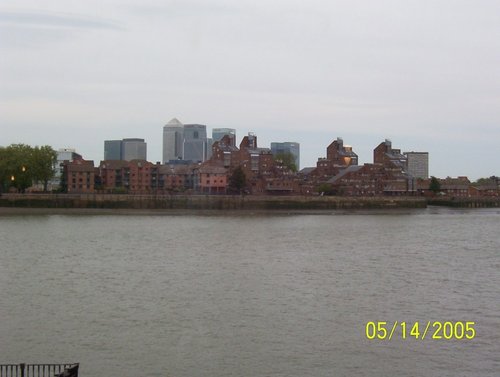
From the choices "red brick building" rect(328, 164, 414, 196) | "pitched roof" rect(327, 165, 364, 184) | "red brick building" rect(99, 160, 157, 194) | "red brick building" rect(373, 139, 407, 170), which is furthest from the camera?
"red brick building" rect(373, 139, 407, 170)

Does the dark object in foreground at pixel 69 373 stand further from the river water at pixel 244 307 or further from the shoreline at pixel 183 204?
the shoreline at pixel 183 204

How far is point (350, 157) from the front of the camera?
187 metres

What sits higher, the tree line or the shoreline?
the tree line

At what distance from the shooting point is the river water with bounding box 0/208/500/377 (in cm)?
2327

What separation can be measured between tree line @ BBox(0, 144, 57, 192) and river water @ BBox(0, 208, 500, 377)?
233 feet

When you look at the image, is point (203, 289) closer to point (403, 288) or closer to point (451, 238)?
point (403, 288)

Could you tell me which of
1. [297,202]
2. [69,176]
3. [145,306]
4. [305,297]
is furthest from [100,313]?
[69,176]

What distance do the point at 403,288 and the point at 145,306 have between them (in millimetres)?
14094
